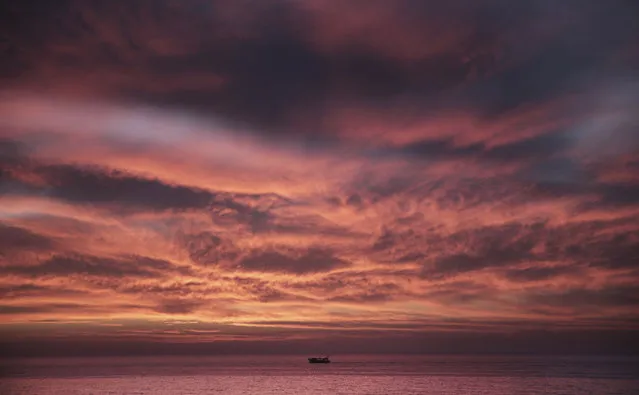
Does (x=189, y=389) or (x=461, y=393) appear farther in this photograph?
(x=189, y=389)

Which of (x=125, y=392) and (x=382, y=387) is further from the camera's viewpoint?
(x=382, y=387)

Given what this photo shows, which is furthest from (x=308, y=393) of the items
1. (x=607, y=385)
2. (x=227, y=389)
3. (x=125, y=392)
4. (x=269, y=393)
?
(x=607, y=385)

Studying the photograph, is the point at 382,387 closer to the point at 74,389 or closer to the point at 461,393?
the point at 461,393

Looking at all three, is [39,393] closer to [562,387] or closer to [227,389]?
[227,389]

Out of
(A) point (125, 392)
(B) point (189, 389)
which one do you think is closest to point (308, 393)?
(B) point (189, 389)

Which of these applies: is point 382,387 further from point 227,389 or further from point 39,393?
point 39,393

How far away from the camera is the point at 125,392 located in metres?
153

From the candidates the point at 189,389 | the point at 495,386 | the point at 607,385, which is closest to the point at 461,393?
the point at 495,386

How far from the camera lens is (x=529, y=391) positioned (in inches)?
5906

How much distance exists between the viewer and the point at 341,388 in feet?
547

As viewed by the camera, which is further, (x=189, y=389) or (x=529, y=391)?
(x=189, y=389)

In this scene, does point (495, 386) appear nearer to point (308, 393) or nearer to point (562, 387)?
point (562, 387)

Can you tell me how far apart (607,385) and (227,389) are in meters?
109

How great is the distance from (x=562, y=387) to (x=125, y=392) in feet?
395
